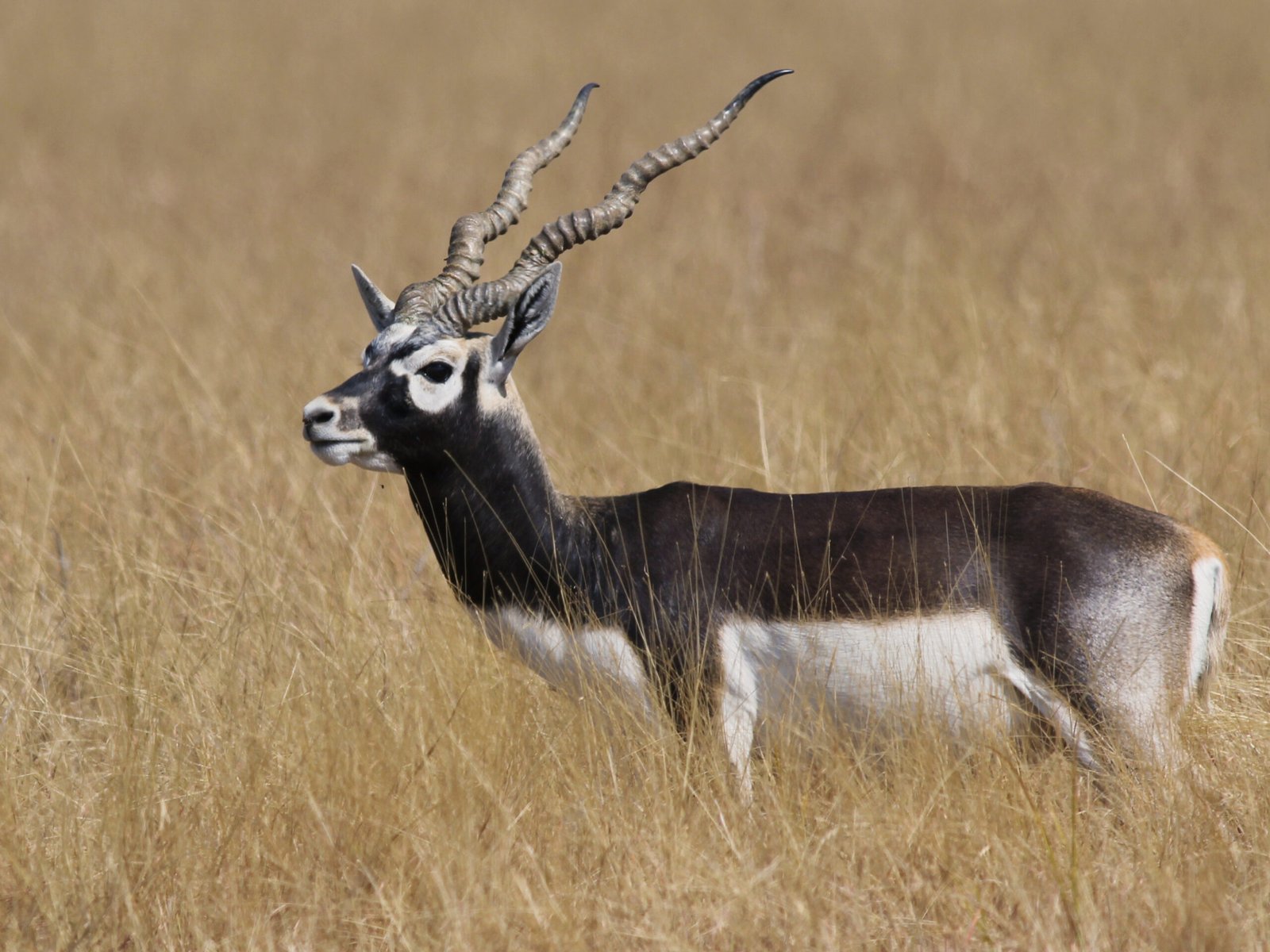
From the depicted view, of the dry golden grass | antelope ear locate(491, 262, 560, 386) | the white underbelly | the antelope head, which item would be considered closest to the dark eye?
the antelope head

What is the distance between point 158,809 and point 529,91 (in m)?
13.9

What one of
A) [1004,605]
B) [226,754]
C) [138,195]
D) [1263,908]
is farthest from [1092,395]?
[138,195]

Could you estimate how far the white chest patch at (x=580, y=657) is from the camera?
437 centimetres

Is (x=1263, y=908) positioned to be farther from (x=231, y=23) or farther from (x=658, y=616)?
(x=231, y=23)

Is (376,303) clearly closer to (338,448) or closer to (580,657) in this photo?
(338,448)

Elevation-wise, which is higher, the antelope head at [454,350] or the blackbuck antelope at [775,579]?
the antelope head at [454,350]

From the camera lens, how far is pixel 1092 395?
24.6 ft

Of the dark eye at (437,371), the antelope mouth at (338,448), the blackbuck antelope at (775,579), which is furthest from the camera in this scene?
the dark eye at (437,371)

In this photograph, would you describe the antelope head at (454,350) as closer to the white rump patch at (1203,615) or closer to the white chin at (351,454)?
the white chin at (351,454)

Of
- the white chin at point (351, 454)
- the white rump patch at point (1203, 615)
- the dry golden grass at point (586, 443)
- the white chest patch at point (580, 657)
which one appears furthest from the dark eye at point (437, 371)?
the white rump patch at point (1203, 615)

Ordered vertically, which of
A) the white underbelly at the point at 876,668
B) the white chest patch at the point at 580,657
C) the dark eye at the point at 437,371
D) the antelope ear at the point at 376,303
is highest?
the antelope ear at the point at 376,303

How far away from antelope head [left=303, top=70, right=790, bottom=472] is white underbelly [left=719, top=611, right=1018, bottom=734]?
1039mm

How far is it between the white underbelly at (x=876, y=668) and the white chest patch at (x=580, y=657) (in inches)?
10.5

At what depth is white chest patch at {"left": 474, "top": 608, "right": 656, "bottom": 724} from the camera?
437cm
